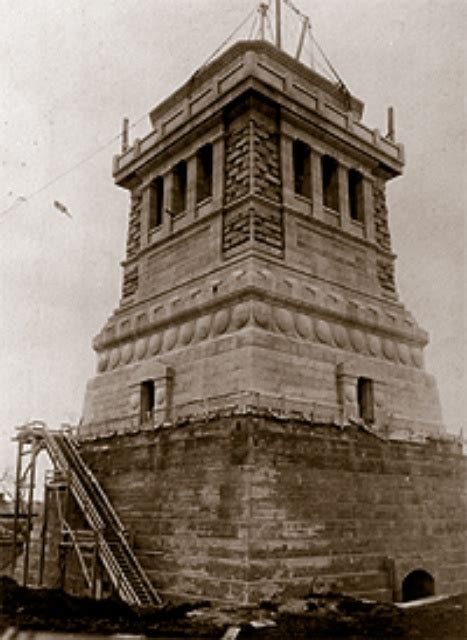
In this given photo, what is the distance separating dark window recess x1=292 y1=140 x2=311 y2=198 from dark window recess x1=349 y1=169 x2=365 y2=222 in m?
2.90

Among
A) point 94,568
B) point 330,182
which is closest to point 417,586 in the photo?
point 94,568

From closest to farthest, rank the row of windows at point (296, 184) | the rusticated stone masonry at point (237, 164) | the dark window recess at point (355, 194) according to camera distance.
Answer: the rusticated stone masonry at point (237, 164)
the row of windows at point (296, 184)
the dark window recess at point (355, 194)

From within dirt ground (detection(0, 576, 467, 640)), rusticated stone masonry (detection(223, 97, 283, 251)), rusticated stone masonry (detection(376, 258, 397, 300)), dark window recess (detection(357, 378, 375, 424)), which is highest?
rusticated stone masonry (detection(223, 97, 283, 251))

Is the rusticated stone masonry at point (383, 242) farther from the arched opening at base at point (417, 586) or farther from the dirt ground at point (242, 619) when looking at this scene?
the dirt ground at point (242, 619)

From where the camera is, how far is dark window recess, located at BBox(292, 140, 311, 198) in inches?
1095

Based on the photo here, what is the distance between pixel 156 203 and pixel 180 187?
1.74 m

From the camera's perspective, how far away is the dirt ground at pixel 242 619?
15539 millimetres

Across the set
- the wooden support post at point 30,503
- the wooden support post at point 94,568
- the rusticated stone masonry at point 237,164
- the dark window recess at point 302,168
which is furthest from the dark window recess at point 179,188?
the wooden support post at point 94,568

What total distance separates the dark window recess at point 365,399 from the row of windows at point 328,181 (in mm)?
8053

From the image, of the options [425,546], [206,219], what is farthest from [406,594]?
[206,219]

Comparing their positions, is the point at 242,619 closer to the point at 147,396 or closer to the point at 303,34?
the point at 147,396

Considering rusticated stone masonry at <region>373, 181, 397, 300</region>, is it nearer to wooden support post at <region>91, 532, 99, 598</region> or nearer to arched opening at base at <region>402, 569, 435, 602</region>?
arched opening at base at <region>402, 569, 435, 602</region>

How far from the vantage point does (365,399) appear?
998 inches

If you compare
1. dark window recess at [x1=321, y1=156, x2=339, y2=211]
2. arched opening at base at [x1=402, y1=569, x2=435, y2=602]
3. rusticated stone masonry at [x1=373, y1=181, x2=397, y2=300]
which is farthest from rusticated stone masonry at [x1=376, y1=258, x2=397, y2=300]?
arched opening at base at [x1=402, y1=569, x2=435, y2=602]
